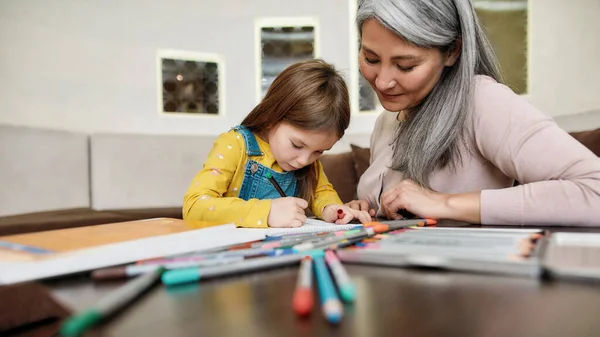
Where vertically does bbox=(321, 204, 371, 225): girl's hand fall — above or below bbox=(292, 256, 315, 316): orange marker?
below

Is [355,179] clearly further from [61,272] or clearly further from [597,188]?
[61,272]

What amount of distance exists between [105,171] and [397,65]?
2.08 m

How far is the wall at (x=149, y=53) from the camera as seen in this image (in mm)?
2488

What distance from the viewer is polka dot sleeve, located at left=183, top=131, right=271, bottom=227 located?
882 mm

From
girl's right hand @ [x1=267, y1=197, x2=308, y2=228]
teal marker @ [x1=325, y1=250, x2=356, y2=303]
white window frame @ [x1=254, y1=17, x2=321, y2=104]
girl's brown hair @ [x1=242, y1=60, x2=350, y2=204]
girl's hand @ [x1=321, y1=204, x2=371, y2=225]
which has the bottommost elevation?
girl's hand @ [x1=321, y1=204, x2=371, y2=225]

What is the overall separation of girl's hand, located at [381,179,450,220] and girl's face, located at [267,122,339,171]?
0.30m

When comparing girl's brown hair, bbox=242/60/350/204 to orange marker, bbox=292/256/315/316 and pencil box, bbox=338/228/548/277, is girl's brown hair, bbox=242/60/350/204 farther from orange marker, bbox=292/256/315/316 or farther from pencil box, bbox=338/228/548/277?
orange marker, bbox=292/256/315/316

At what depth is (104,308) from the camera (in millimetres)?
266

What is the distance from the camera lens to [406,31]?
90 cm

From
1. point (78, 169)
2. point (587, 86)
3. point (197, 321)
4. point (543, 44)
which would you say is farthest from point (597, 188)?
point (78, 169)

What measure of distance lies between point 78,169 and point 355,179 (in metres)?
1.57

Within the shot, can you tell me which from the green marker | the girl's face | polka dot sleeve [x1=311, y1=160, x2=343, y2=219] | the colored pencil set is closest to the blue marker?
the colored pencil set

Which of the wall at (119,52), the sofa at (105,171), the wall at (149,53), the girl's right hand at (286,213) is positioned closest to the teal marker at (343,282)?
the girl's right hand at (286,213)

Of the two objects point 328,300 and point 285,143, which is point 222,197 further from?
point 328,300
